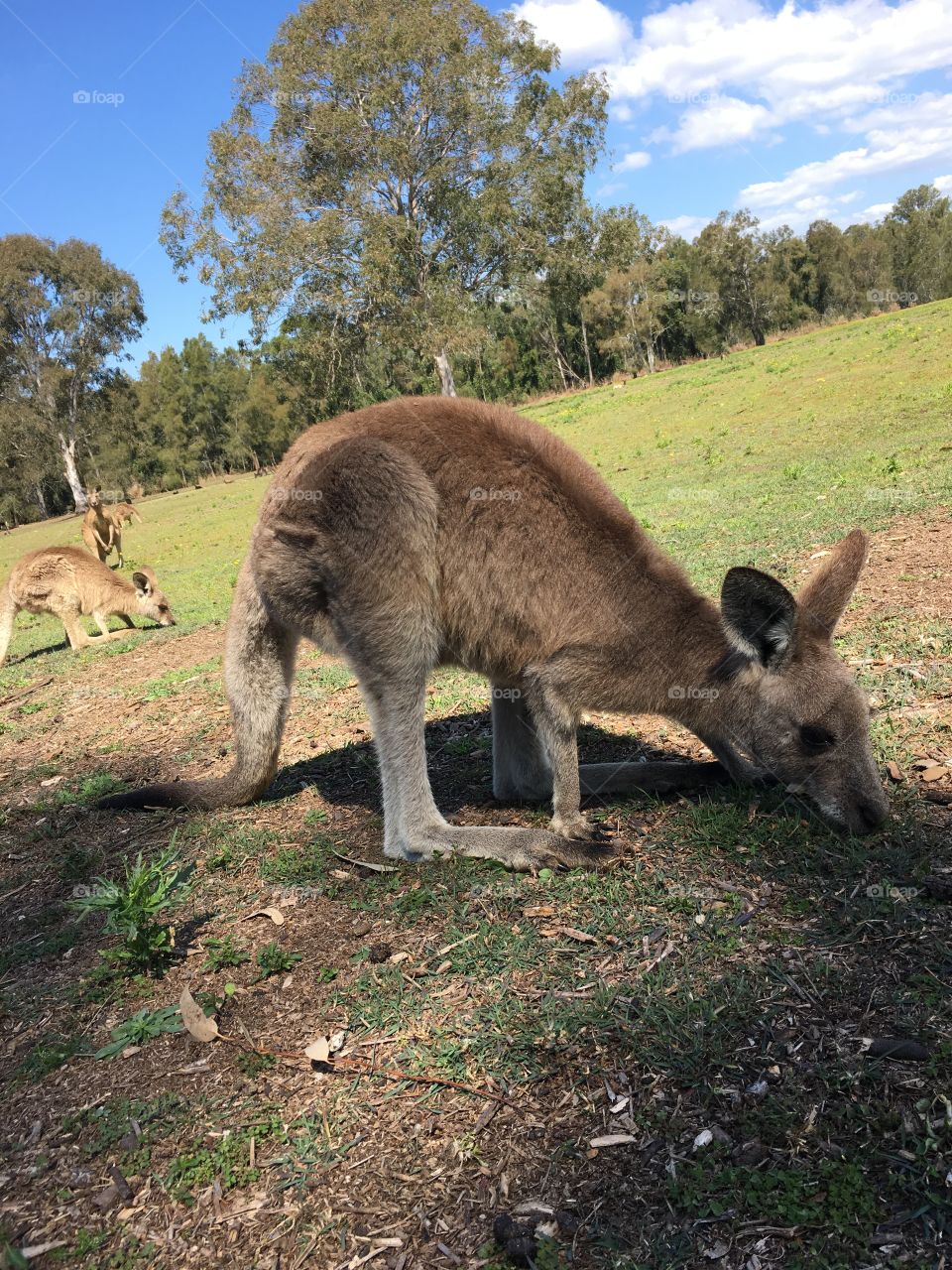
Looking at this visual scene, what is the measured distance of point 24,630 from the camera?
44.7 feet

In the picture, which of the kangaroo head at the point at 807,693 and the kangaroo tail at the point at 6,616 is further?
the kangaroo tail at the point at 6,616

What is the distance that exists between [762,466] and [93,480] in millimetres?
51881

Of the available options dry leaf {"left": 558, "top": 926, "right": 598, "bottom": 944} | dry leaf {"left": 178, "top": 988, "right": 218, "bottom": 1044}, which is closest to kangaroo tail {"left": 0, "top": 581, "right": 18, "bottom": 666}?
dry leaf {"left": 178, "top": 988, "right": 218, "bottom": 1044}

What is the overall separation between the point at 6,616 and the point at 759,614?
9416 millimetres

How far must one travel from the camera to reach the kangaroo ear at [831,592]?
2938 millimetres

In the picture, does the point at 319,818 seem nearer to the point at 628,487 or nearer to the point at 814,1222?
the point at 814,1222

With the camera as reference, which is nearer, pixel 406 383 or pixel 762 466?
pixel 762 466

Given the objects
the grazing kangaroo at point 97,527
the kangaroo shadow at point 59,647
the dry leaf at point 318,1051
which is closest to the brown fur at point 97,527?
the grazing kangaroo at point 97,527

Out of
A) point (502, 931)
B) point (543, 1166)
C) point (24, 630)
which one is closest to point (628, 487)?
point (24, 630)

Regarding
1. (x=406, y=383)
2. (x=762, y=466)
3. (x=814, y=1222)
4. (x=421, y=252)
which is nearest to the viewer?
(x=814, y=1222)

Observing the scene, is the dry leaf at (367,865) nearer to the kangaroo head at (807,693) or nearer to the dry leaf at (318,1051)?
the dry leaf at (318,1051)

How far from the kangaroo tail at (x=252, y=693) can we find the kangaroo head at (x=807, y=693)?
Answer: 6.36 ft

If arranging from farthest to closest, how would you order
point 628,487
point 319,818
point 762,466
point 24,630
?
point 24,630, point 628,487, point 762,466, point 319,818

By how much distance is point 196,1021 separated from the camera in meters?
2.51
